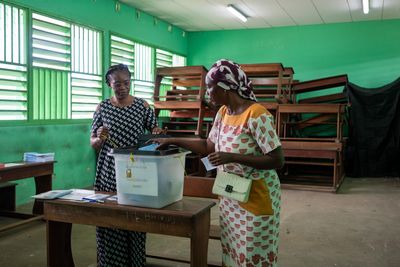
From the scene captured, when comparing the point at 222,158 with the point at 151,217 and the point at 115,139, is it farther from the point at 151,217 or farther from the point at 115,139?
the point at 115,139

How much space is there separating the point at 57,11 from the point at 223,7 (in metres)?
2.99

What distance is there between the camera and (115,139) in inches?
104

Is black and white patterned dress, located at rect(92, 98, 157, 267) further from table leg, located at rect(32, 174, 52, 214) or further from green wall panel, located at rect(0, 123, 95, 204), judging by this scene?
green wall panel, located at rect(0, 123, 95, 204)

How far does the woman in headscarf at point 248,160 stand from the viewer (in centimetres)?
Answer: 191

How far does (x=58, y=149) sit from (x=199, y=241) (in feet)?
13.3

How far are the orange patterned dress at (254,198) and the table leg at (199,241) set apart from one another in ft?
0.42

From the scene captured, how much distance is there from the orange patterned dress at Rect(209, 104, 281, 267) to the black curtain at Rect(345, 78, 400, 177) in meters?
6.12

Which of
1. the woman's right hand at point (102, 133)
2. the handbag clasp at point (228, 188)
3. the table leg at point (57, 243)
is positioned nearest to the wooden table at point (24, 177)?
the table leg at point (57, 243)

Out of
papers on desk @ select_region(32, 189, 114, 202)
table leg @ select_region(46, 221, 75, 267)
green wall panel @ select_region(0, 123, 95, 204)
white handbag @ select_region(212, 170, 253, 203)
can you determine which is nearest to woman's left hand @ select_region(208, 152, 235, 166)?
white handbag @ select_region(212, 170, 253, 203)

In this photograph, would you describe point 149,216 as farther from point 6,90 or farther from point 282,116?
point 282,116

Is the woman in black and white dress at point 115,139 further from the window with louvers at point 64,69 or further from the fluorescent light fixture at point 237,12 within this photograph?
the fluorescent light fixture at point 237,12

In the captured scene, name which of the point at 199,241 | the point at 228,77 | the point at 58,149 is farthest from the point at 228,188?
the point at 58,149

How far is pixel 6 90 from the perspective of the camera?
187 inches

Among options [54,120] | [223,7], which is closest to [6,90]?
[54,120]
